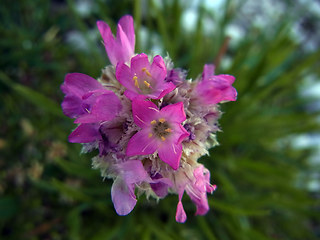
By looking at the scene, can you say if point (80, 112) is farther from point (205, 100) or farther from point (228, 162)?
point (228, 162)

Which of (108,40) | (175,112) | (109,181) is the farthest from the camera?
(109,181)

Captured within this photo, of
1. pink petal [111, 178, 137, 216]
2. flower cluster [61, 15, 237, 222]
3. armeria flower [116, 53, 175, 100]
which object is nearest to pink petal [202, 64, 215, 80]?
flower cluster [61, 15, 237, 222]

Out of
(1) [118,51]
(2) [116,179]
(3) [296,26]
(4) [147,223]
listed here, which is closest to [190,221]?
(4) [147,223]

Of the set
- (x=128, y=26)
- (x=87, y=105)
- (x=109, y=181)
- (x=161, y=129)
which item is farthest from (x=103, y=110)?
(x=109, y=181)

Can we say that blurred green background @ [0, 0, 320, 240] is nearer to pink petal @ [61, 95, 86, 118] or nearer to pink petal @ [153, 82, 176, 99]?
pink petal @ [61, 95, 86, 118]

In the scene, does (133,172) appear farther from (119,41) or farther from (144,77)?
(119,41)

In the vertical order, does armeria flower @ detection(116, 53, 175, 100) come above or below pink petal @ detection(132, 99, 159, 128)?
above
